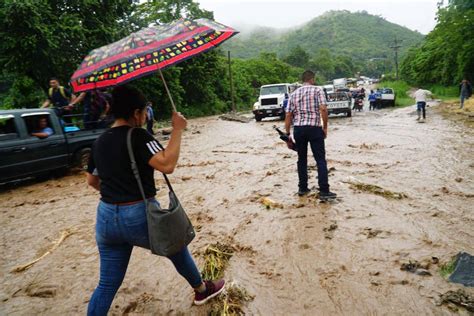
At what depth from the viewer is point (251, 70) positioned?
47.6 metres

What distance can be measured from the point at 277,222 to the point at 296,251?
89 centimetres

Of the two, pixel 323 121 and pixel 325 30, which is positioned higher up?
pixel 325 30

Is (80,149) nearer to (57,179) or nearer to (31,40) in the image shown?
(57,179)

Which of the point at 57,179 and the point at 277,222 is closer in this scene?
the point at 277,222

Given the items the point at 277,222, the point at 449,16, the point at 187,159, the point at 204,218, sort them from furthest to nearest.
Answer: the point at 449,16 < the point at 187,159 < the point at 204,218 < the point at 277,222

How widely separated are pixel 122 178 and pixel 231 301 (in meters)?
1.50

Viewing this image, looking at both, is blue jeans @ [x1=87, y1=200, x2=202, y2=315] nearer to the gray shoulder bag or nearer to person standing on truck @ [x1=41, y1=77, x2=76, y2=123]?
the gray shoulder bag

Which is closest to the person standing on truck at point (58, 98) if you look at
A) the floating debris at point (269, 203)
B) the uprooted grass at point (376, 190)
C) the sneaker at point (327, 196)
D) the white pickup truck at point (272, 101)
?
the floating debris at point (269, 203)

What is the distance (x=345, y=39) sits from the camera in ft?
498

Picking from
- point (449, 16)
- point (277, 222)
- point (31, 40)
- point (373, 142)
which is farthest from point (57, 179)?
point (449, 16)

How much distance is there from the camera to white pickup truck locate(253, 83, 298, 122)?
67.4ft

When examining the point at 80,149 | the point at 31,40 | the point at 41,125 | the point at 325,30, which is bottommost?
the point at 80,149

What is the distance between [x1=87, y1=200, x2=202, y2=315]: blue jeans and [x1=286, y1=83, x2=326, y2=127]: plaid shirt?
11.4ft

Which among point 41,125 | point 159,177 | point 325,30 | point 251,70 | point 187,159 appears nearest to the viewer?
point 41,125
